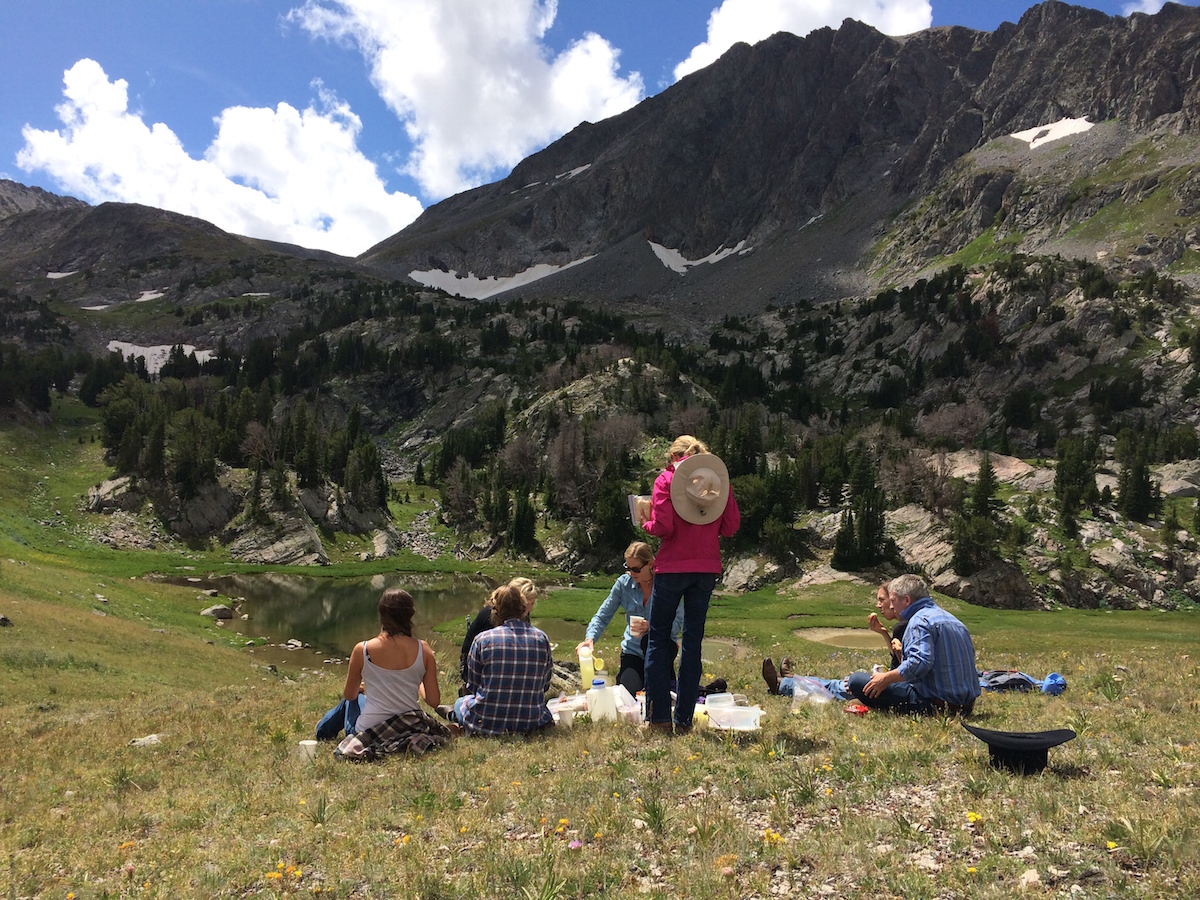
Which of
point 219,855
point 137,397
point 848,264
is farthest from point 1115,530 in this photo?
point 848,264

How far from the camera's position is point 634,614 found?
500 inches

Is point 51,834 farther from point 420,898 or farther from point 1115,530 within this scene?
point 1115,530

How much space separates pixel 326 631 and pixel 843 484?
2243 inches

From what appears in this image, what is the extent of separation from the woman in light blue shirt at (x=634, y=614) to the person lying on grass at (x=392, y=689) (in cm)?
293

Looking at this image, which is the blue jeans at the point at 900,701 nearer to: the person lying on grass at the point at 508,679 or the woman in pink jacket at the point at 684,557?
the woman in pink jacket at the point at 684,557

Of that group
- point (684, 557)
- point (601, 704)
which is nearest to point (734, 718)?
point (601, 704)

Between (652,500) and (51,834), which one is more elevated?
(652,500)

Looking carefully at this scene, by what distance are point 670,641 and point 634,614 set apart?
9.11ft

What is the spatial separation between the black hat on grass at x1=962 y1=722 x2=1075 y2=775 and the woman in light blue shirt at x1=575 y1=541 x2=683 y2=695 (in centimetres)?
472

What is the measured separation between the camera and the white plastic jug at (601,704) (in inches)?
421

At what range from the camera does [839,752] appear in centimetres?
795

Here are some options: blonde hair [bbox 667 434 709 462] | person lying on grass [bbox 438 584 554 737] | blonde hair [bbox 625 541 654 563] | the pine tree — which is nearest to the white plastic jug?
person lying on grass [bbox 438 584 554 737]

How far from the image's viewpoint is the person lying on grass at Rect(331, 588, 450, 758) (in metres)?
9.18

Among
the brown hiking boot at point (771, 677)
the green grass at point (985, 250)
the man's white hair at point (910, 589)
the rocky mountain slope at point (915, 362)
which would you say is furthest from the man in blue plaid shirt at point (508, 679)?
the green grass at point (985, 250)
